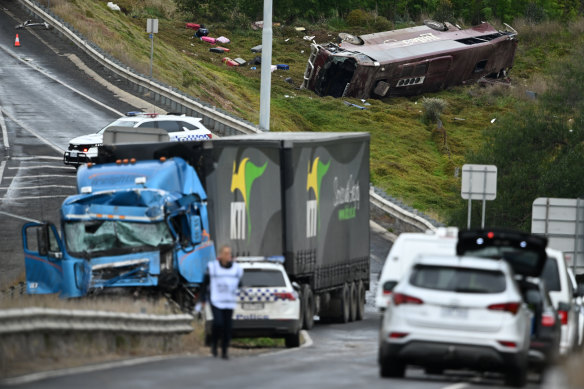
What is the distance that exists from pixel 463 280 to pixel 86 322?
5.27 m

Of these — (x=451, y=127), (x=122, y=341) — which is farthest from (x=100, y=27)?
(x=122, y=341)

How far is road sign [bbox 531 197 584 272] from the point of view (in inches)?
1199

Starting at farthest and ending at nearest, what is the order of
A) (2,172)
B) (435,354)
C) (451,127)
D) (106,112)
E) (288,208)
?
(451,127)
(106,112)
(2,172)
(288,208)
(435,354)

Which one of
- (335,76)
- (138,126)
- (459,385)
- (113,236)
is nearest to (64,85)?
(138,126)

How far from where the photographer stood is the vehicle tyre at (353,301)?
2791cm

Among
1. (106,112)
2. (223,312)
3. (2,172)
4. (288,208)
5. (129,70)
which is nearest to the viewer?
(223,312)

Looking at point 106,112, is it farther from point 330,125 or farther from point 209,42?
point 209,42

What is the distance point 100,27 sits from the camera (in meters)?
62.2

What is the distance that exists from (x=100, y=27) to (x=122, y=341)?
46.8 m

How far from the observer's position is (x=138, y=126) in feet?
125

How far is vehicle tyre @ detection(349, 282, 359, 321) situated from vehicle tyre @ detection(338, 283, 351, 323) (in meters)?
0.11

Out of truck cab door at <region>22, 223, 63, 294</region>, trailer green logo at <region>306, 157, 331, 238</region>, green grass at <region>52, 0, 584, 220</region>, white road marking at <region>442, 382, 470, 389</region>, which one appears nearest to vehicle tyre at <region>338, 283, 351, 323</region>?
trailer green logo at <region>306, 157, 331, 238</region>

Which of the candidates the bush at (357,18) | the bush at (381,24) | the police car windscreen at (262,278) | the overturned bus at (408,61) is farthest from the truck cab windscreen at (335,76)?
the police car windscreen at (262,278)

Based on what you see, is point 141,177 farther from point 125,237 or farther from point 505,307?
point 505,307
